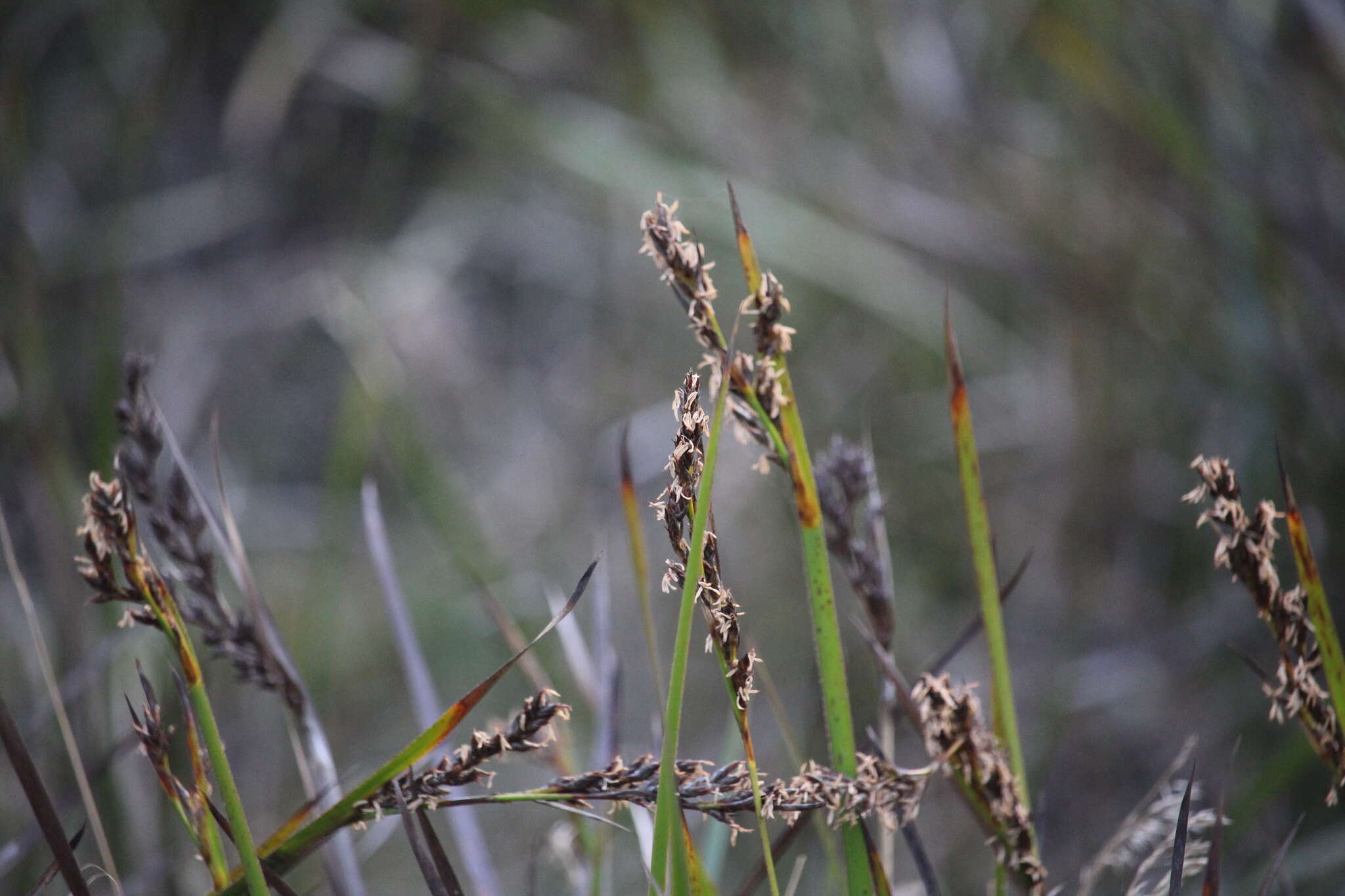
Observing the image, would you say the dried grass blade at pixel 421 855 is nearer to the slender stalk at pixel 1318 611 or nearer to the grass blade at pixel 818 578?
the grass blade at pixel 818 578

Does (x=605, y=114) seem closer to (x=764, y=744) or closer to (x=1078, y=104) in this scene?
(x=1078, y=104)

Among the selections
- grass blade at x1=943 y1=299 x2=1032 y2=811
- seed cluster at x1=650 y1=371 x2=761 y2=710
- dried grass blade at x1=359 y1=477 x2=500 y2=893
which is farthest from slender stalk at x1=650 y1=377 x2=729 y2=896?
dried grass blade at x1=359 y1=477 x2=500 y2=893

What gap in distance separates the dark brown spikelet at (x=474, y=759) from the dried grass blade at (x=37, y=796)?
0.31 feet

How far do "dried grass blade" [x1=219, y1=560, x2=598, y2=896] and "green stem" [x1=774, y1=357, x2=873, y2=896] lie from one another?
0.22 ft

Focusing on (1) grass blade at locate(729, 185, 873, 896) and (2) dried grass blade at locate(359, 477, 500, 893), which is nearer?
(1) grass blade at locate(729, 185, 873, 896)

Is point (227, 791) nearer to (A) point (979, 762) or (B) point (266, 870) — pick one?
(B) point (266, 870)

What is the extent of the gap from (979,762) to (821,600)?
9 centimetres

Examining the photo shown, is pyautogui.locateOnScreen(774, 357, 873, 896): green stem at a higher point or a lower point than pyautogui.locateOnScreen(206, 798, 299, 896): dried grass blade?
higher

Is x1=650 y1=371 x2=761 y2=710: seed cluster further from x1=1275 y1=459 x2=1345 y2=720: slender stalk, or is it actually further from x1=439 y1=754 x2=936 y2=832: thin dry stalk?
x1=1275 y1=459 x2=1345 y2=720: slender stalk

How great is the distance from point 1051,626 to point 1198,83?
0.58m

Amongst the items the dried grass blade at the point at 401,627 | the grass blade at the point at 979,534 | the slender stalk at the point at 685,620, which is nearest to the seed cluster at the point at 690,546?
the slender stalk at the point at 685,620

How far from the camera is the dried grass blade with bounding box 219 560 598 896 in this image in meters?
0.25

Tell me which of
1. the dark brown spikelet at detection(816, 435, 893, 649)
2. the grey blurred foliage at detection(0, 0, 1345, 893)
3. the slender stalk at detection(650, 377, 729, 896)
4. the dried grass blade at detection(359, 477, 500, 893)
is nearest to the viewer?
the slender stalk at detection(650, 377, 729, 896)

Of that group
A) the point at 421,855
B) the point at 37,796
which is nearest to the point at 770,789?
the point at 421,855
